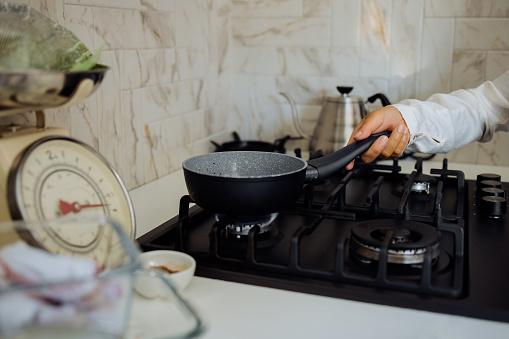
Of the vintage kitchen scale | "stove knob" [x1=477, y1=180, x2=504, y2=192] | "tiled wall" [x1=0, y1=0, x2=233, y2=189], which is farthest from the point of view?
"stove knob" [x1=477, y1=180, x2=504, y2=192]

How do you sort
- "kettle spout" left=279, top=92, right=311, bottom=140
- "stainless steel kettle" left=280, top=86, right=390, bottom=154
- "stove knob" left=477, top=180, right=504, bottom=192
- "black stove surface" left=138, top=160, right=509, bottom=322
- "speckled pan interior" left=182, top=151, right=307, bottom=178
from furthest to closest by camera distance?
"kettle spout" left=279, top=92, right=311, bottom=140
"stainless steel kettle" left=280, top=86, right=390, bottom=154
"stove knob" left=477, top=180, right=504, bottom=192
"speckled pan interior" left=182, top=151, right=307, bottom=178
"black stove surface" left=138, top=160, right=509, bottom=322

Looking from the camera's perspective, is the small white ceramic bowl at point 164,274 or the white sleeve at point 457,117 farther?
the white sleeve at point 457,117

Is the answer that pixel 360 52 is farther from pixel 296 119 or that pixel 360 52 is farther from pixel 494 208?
pixel 494 208

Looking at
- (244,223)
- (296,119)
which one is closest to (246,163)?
(244,223)

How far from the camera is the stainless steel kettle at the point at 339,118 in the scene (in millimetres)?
1638

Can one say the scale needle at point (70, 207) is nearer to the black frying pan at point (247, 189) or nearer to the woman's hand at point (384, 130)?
the black frying pan at point (247, 189)

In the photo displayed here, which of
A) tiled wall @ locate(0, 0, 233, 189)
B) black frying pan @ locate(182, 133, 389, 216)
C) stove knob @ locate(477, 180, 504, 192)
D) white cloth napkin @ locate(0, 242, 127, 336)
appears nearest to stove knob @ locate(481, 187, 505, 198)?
stove knob @ locate(477, 180, 504, 192)

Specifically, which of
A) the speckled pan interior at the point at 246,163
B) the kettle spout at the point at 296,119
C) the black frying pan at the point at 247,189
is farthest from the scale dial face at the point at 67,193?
the kettle spout at the point at 296,119

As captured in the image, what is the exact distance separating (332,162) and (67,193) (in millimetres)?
517

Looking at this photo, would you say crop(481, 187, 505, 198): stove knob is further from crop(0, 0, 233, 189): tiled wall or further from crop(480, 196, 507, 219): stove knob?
crop(0, 0, 233, 189): tiled wall

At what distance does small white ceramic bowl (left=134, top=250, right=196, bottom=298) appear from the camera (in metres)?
0.72

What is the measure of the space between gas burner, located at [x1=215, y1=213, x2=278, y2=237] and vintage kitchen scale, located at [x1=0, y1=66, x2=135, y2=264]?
0.65 feet

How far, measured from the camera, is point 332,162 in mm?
1059

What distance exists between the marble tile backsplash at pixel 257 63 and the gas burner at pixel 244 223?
0.44m
